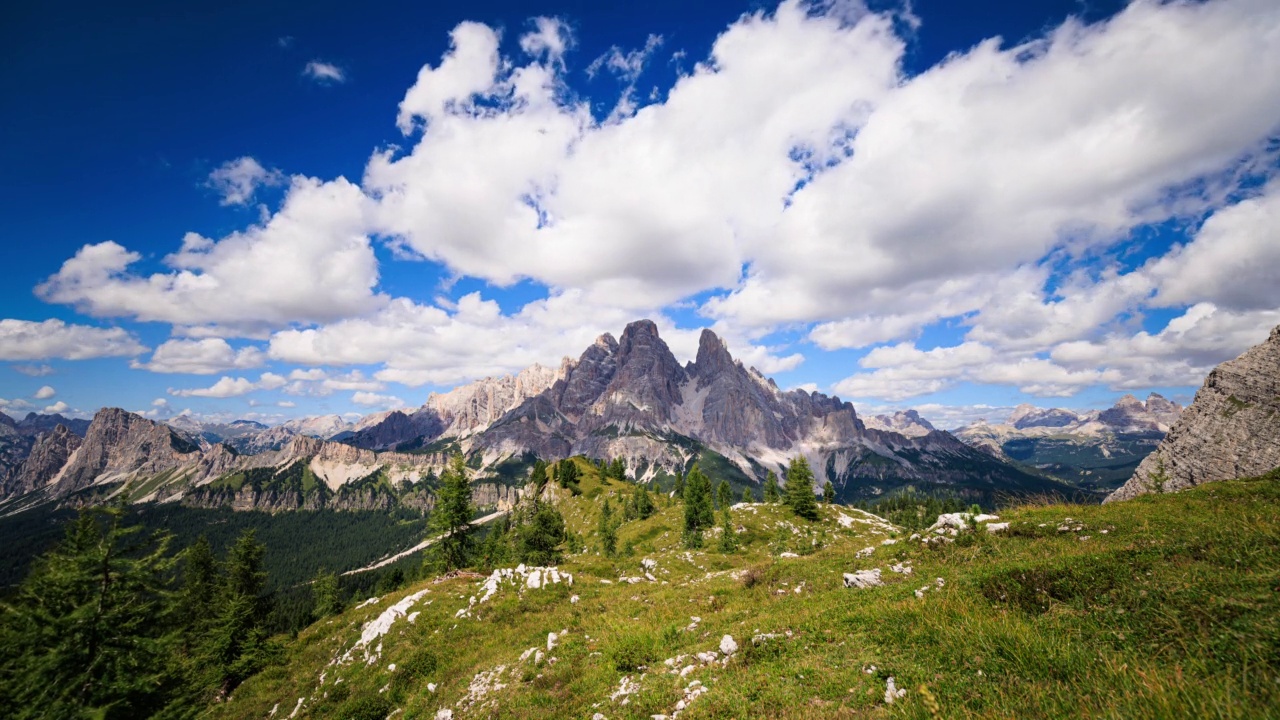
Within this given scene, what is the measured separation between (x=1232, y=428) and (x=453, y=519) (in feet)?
441

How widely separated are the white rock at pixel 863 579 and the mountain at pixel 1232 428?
89.7 m

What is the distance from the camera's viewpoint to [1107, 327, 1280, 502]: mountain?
76.2 m

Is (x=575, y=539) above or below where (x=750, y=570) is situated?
below

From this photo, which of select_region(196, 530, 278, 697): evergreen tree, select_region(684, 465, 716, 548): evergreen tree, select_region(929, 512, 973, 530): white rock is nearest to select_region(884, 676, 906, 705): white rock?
select_region(929, 512, 973, 530): white rock

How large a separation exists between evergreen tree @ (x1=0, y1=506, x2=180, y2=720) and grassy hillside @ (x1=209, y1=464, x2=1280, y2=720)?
23.2 ft

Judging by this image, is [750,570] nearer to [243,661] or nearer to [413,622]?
[413,622]

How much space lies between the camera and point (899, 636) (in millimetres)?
10430

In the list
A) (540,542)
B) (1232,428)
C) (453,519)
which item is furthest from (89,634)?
(1232,428)

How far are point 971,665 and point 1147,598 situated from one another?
4.12m

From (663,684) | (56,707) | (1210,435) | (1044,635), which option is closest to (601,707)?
(663,684)

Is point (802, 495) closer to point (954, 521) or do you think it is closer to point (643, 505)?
point (643, 505)

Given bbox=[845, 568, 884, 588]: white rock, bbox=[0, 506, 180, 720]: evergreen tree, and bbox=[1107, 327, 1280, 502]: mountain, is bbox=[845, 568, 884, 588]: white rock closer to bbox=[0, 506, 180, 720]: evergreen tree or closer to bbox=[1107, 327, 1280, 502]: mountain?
bbox=[0, 506, 180, 720]: evergreen tree

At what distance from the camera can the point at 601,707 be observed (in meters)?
11.5

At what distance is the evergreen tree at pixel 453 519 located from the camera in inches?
1571
